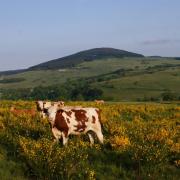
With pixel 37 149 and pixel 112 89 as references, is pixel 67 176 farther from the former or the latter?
pixel 112 89

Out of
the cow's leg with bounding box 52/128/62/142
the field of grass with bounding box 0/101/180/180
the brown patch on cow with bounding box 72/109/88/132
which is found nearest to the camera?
the field of grass with bounding box 0/101/180/180

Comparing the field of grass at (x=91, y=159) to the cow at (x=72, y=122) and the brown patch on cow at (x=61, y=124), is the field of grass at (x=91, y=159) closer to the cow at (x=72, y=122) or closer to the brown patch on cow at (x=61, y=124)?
the cow at (x=72, y=122)

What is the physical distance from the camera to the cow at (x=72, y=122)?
56.2ft

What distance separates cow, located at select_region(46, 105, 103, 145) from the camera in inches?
674

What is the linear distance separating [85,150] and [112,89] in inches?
6769

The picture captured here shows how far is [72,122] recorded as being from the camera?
56.6 ft

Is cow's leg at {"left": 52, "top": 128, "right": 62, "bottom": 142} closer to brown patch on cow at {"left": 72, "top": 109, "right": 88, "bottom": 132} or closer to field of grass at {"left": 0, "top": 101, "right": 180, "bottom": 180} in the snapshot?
field of grass at {"left": 0, "top": 101, "right": 180, "bottom": 180}

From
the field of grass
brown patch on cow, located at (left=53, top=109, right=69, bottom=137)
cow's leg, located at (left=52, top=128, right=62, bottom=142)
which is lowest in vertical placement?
the field of grass

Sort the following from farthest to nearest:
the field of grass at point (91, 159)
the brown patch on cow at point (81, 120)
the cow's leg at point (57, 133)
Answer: the brown patch on cow at point (81, 120), the cow's leg at point (57, 133), the field of grass at point (91, 159)

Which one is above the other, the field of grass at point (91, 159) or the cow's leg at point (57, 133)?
the cow's leg at point (57, 133)

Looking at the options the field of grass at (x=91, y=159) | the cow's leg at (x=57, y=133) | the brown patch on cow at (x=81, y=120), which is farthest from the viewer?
the brown patch on cow at (x=81, y=120)

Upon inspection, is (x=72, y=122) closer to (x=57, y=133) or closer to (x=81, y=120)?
(x=81, y=120)

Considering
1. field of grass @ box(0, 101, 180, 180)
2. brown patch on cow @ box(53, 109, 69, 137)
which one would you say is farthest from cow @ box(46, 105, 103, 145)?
field of grass @ box(0, 101, 180, 180)

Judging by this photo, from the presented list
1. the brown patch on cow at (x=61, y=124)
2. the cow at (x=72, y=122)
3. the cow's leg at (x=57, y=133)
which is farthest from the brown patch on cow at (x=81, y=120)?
the cow's leg at (x=57, y=133)
